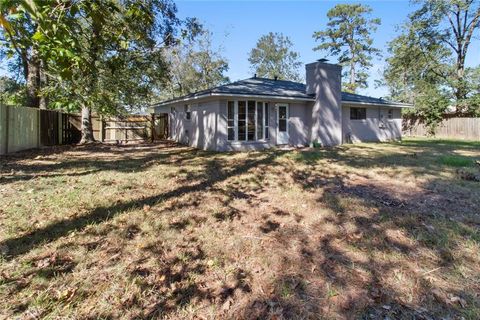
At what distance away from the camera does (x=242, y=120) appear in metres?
13.5

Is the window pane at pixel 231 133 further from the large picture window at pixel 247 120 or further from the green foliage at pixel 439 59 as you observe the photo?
the green foliage at pixel 439 59

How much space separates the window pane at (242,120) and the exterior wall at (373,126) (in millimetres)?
7154

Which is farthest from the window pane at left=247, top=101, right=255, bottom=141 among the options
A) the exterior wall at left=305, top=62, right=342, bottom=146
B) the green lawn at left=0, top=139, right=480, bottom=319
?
the green lawn at left=0, top=139, right=480, bottom=319

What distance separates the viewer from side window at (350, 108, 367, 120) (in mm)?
18188

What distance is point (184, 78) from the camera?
3550cm

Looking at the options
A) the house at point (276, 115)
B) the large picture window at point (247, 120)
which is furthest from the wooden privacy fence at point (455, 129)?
the large picture window at point (247, 120)

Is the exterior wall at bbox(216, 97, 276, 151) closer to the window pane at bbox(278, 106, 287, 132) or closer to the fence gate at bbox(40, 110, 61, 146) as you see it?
the window pane at bbox(278, 106, 287, 132)

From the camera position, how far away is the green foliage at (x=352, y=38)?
1446 inches

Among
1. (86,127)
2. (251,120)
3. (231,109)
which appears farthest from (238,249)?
(86,127)

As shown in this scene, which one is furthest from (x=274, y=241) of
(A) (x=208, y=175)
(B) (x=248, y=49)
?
(B) (x=248, y=49)

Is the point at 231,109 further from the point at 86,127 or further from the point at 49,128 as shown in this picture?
the point at 86,127

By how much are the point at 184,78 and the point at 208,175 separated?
98.9 ft

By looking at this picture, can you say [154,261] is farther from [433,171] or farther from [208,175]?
[433,171]

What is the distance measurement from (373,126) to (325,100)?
5.61m
